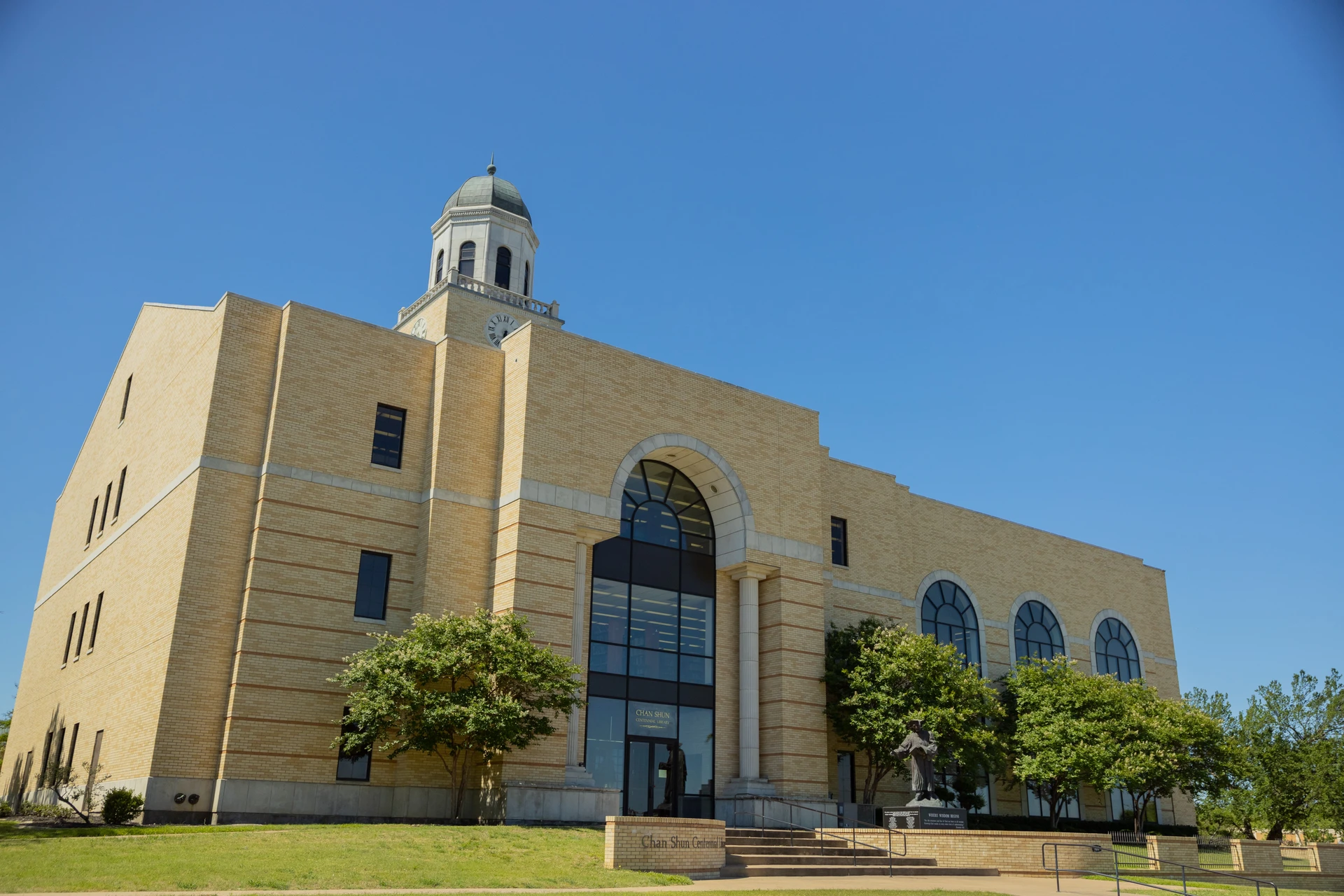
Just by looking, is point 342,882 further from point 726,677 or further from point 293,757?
point 726,677

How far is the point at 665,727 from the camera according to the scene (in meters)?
29.6

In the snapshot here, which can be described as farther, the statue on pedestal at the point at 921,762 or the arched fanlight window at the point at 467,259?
the arched fanlight window at the point at 467,259

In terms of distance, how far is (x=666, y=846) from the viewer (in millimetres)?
20594

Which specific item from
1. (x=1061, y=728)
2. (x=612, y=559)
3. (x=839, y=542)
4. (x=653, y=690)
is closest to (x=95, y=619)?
(x=612, y=559)

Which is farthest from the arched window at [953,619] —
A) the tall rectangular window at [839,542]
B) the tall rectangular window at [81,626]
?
the tall rectangular window at [81,626]

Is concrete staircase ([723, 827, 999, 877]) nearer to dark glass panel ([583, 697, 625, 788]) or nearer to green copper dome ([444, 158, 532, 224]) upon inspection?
dark glass panel ([583, 697, 625, 788])

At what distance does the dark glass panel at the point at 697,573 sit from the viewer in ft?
103

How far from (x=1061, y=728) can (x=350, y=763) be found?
72.2 feet

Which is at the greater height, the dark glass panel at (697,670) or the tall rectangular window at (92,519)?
the tall rectangular window at (92,519)

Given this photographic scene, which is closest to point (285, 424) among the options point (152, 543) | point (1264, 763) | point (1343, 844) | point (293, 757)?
point (152, 543)

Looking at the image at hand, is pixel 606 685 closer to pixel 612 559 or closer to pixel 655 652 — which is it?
pixel 655 652

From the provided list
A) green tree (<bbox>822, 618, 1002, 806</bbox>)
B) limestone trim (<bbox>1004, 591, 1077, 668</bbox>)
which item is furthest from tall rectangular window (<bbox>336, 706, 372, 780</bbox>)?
limestone trim (<bbox>1004, 591, 1077, 668</bbox>)

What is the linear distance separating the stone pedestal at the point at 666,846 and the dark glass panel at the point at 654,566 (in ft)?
32.3

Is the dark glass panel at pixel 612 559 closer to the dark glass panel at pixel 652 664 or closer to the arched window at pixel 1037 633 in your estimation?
the dark glass panel at pixel 652 664
